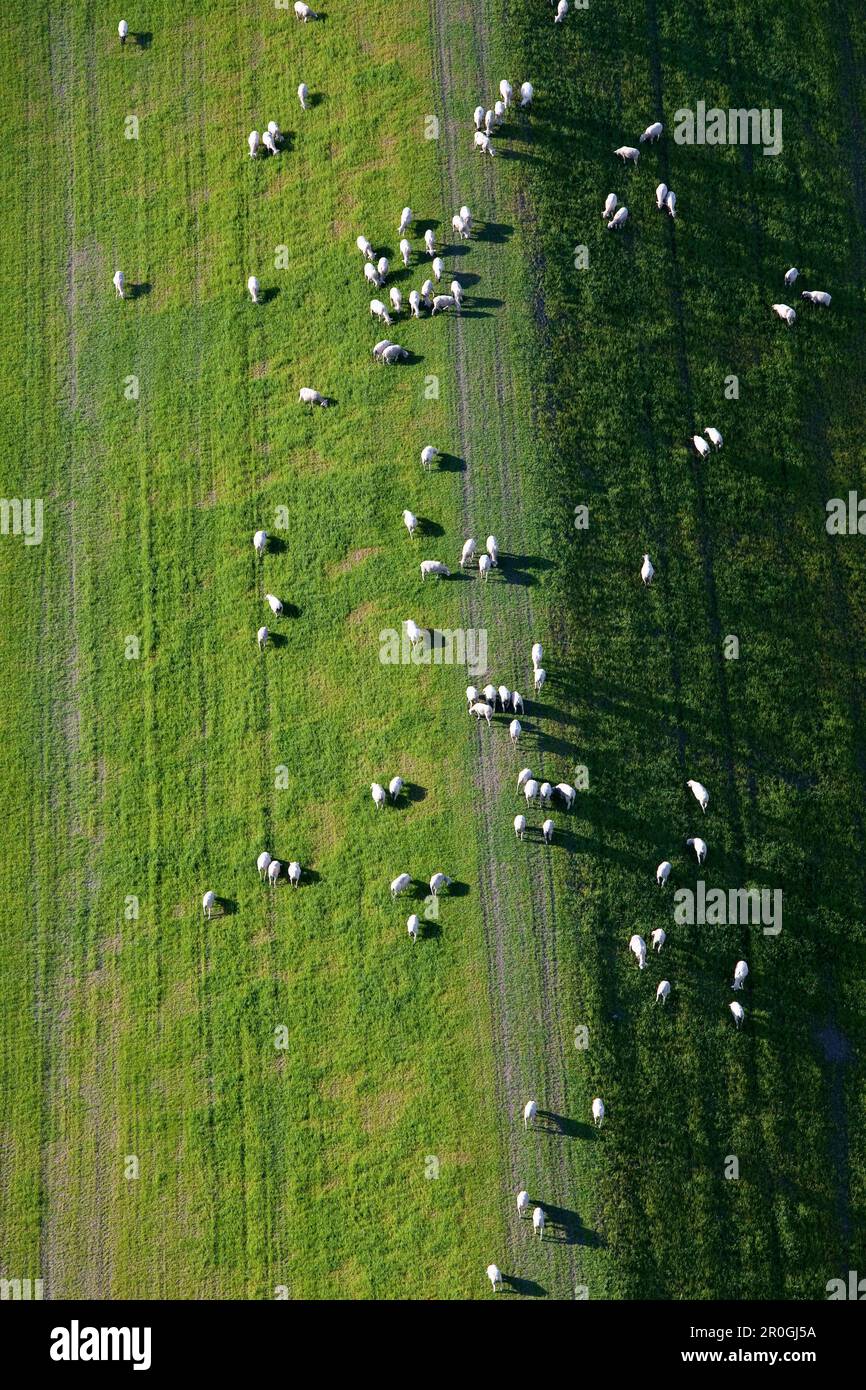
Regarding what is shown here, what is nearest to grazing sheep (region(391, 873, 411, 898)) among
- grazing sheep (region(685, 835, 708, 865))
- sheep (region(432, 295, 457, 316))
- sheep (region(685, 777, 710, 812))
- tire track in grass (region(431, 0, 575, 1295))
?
tire track in grass (region(431, 0, 575, 1295))

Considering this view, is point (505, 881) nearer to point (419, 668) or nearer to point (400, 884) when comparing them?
point (400, 884)

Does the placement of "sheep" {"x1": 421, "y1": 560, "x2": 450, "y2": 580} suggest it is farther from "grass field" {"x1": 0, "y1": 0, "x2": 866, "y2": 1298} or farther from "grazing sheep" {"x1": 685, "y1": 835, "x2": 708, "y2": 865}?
"grazing sheep" {"x1": 685, "y1": 835, "x2": 708, "y2": 865}

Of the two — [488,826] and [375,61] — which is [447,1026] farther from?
[375,61]

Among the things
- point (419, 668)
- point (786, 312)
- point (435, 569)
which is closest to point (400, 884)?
point (419, 668)

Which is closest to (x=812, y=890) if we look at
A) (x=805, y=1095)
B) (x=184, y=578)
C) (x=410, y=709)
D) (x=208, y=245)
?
(x=805, y=1095)

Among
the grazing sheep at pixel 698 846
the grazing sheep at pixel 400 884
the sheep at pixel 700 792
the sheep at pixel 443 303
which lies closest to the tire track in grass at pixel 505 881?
the sheep at pixel 443 303
